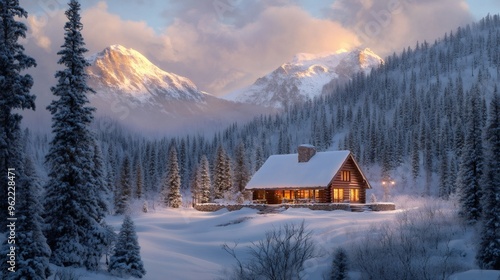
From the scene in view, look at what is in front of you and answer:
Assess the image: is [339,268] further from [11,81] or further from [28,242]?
[11,81]

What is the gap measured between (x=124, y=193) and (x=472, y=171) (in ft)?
193

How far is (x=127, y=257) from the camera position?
24203 millimetres

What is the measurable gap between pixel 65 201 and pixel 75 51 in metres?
7.78

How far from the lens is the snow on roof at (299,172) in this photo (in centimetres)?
5784

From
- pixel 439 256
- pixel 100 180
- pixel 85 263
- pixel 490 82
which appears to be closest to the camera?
pixel 85 263

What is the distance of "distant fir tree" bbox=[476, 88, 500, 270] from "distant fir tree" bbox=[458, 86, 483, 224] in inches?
110

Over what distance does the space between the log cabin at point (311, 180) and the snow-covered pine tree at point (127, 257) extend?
34.2 metres

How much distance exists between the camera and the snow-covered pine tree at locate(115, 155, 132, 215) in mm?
72562

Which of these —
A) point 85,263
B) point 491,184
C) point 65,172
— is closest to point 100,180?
point 65,172

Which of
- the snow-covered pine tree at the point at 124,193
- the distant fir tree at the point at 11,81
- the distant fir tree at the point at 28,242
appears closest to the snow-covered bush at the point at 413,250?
the distant fir tree at the point at 28,242

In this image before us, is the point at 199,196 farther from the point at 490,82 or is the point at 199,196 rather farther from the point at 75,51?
the point at 490,82

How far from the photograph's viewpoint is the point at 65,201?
23781 millimetres

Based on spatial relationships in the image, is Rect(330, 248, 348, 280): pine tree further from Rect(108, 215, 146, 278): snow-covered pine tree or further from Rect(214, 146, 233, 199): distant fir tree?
Rect(214, 146, 233, 199): distant fir tree

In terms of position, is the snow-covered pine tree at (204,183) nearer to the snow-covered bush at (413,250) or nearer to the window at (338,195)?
the window at (338,195)
